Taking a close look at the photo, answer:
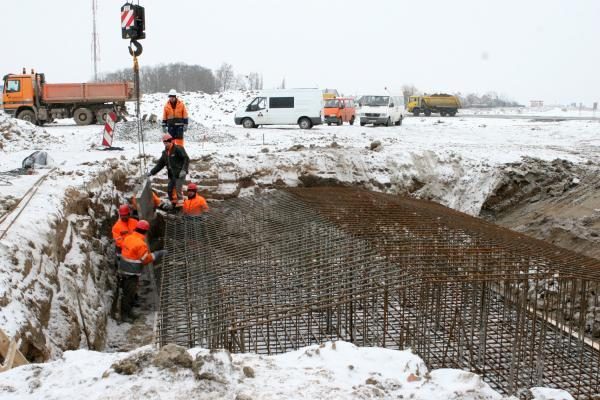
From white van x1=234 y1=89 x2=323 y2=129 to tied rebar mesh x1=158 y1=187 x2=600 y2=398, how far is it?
1397 centimetres

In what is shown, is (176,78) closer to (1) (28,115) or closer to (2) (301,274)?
(1) (28,115)

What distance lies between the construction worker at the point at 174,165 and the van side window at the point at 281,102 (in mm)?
12548

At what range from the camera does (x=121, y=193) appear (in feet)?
33.9

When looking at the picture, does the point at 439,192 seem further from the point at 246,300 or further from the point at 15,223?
the point at 15,223

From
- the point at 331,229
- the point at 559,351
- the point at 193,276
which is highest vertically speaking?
the point at 331,229

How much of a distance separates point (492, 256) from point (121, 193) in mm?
6861

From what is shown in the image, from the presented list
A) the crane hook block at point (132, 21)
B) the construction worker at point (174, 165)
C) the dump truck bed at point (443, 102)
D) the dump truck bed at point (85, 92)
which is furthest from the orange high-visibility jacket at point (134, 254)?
the dump truck bed at point (443, 102)

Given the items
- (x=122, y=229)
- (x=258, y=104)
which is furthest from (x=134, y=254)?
(x=258, y=104)

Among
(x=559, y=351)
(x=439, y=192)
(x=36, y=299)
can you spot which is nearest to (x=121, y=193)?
(x=36, y=299)

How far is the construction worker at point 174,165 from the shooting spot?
364 inches

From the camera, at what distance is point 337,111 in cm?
2484

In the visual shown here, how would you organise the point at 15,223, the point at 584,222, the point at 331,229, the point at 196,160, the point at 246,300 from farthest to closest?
the point at 196,160 → the point at 584,222 → the point at 331,229 → the point at 15,223 → the point at 246,300

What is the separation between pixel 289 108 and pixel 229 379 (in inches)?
749

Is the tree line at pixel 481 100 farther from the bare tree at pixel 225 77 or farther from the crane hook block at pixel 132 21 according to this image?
the crane hook block at pixel 132 21
